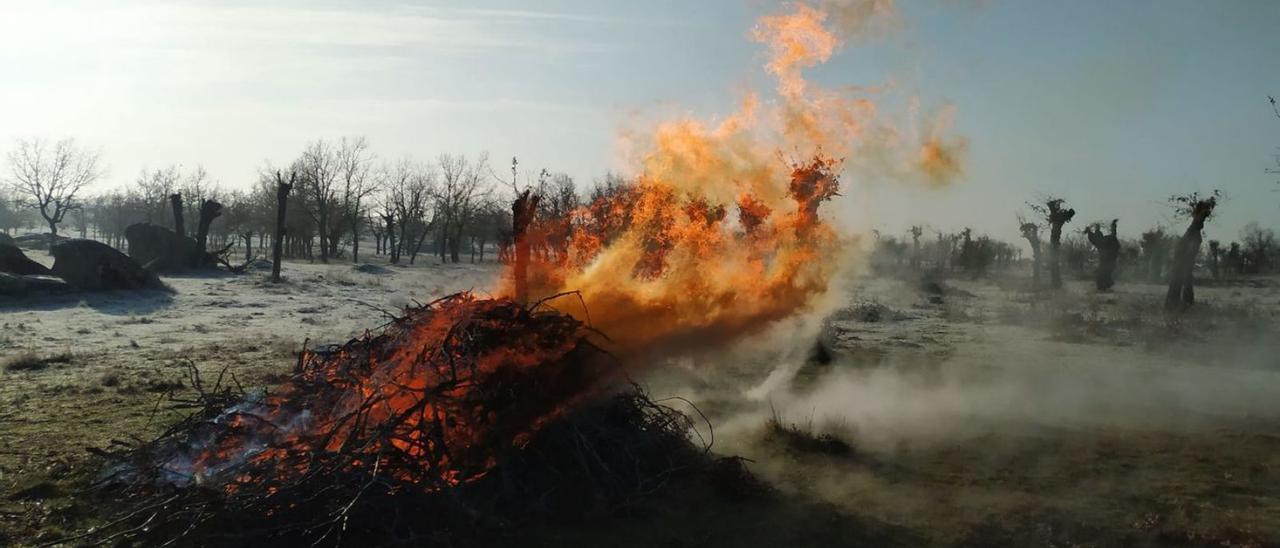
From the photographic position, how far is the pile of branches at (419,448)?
20.2ft

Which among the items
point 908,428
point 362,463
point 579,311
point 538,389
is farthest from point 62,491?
point 908,428

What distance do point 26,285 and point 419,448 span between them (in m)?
21.3

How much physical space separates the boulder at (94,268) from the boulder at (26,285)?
69 centimetres

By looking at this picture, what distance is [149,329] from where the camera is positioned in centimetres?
1752

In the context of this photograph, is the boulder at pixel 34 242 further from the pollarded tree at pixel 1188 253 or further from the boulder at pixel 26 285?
the pollarded tree at pixel 1188 253

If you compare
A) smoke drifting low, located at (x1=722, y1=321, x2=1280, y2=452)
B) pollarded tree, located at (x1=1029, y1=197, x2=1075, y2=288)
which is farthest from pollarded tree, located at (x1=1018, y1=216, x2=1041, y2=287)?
smoke drifting low, located at (x1=722, y1=321, x2=1280, y2=452)

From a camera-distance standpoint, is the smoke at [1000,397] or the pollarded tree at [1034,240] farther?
the pollarded tree at [1034,240]

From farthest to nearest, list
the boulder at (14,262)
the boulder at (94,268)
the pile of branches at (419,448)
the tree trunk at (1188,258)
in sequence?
1. the tree trunk at (1188,258)
2. the boulder at (14,262)
3. the boulder at (94,268)
4. the pile of branches at (419,448)

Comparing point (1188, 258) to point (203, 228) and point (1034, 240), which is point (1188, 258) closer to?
point (1034, 240)

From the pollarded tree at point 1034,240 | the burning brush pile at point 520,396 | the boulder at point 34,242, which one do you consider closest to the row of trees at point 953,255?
the pollarded tree at point 1034,240

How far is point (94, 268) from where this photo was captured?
23.8m

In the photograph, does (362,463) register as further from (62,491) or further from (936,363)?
(936,363)

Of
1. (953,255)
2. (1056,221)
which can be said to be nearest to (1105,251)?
(1056,221)

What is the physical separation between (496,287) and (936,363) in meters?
10.1
